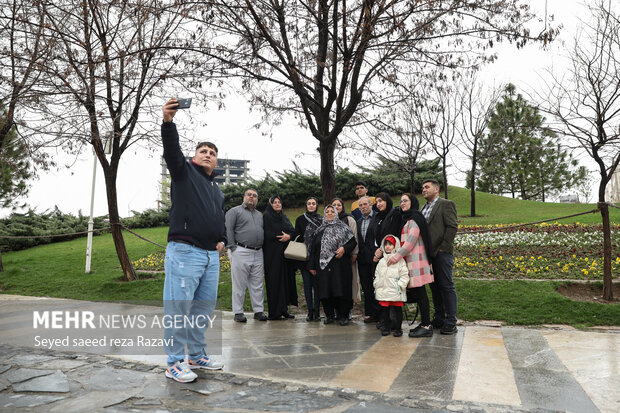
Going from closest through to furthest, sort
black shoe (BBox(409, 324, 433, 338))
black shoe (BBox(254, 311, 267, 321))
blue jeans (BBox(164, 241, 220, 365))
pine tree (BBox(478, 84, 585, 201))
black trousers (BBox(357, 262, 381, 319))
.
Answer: blue jeans (BBox(164, 241, 220, 365)) < black shoe (BBox(409, 324, 433, 338)) < black trousers (BBox(357, 262, 381, 319)) < black shoe (BBox(254, 311, 267, 321)) < pine tree (BBox(478, 84, 585, 201))

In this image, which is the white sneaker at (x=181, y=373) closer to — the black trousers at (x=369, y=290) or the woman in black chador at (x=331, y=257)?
the woman in black chador at (x=331, y=257)

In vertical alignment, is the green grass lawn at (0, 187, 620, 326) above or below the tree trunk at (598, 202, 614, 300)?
below

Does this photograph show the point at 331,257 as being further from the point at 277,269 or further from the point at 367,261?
the point at 277,269

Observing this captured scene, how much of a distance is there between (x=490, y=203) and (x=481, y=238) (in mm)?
12135

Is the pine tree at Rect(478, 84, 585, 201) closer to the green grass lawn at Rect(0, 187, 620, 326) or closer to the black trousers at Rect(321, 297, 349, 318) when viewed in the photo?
the green grass lawn at Rect(0, 187, 620, 326)

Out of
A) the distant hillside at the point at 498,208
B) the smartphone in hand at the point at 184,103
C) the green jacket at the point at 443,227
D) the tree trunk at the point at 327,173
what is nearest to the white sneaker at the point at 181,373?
the smartphone in hand at the point at 184,103

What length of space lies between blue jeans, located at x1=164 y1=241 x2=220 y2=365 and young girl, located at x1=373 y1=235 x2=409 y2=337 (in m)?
2.29

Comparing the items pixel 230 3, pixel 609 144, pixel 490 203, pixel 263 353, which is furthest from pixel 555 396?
pixel 490 203

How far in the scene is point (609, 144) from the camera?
9.04m

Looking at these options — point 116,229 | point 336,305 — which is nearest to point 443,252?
point 336,305

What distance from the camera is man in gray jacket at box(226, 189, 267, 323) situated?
6.73 meters

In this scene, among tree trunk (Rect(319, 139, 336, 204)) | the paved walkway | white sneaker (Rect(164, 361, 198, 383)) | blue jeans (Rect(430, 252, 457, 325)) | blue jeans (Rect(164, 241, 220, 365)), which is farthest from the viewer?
tree trunk (Rect(319, 139, 336, 204))

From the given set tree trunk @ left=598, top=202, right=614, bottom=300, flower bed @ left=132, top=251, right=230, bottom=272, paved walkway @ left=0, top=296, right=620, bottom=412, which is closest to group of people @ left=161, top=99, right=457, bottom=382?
paved walkway @ left=0, top=296, right=620, bottom=412

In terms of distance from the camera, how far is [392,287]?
5422 millimetres
